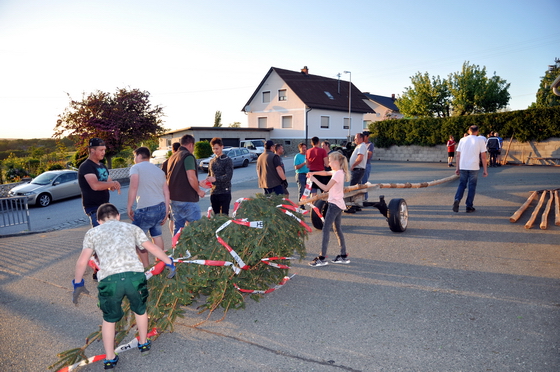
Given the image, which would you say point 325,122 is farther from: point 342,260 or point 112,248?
point 112,248

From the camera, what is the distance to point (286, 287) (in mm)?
5094

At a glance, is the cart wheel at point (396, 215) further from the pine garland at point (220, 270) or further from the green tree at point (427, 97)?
the green tree at point (427, 97)

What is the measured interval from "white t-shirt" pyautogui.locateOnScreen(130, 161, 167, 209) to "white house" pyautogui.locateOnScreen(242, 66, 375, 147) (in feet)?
111

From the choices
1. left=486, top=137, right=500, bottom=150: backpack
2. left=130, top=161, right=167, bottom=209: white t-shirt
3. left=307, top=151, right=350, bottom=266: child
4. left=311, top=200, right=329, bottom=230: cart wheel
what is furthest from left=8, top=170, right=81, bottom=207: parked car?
left=486, top=137, right=500, bottom=150: backpack

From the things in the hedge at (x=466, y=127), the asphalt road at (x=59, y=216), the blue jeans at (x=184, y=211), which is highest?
the hedge at (x=466, y=127)

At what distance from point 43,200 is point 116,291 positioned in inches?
559

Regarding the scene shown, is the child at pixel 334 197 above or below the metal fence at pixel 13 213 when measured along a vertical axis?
above

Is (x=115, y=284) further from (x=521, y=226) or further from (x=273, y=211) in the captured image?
(x=521, y=226)

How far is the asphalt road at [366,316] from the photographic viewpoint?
3379 mm

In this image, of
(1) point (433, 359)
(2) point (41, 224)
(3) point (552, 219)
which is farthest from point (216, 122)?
(1) point (433, 359)

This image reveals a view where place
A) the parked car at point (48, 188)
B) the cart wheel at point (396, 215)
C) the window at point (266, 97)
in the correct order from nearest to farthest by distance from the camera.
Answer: the cart wheel at point (396, 215)
the parked car at point (48, 188)
the window at point (266, 97)

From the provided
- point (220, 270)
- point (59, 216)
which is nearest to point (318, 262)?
point (220, 270)

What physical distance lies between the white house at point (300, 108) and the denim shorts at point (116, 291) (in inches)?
1409

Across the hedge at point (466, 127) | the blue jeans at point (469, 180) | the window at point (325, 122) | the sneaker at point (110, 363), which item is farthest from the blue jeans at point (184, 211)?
the window at point (325, 122)
